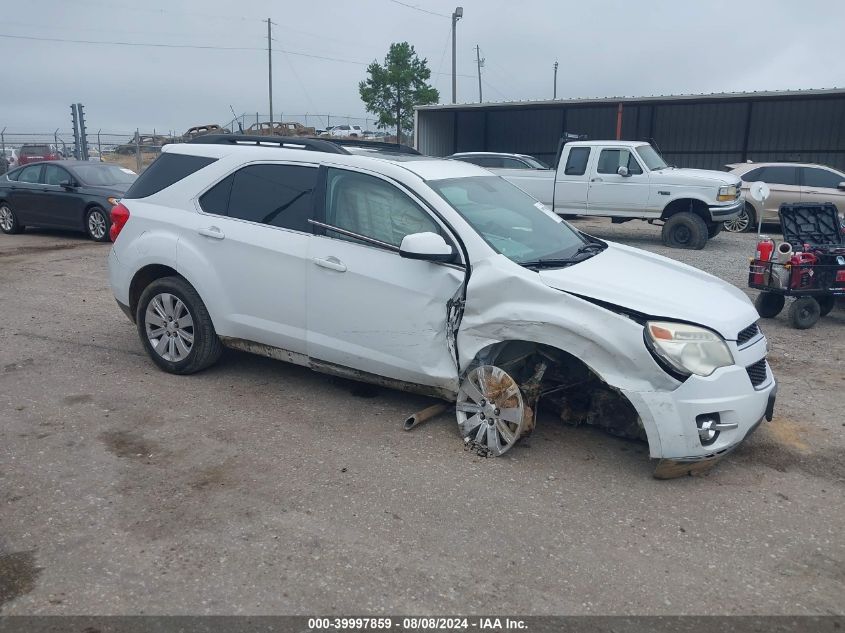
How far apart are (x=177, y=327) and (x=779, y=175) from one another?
1453 centimetres

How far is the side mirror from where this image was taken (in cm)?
448

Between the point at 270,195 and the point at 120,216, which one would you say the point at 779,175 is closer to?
the point at 270,195

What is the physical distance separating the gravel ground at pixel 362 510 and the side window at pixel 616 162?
29.9 ft

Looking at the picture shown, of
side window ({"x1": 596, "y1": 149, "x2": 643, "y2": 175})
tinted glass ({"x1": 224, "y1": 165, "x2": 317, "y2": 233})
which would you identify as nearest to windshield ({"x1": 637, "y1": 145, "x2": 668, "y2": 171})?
side window ({"x1": 596, "y1": 149, "x2": 643, "y2": 175})

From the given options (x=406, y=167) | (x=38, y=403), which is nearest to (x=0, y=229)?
(x=38, y=403)

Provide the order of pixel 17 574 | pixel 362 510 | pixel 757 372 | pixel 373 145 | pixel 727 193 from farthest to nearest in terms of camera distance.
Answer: pixel 727 193
pixel 373 145
pixel 757 372
pixel 362 510
pixel 17 574

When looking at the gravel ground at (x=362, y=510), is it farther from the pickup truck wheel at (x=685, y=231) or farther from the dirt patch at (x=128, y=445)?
the pickup truck wheel at (x=685, y=231)

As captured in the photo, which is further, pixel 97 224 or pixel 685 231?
pixel 685 231

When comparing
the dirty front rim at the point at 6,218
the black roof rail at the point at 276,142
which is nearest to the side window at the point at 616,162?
the black roof rail at the point at 276,142

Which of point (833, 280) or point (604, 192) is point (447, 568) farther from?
point (604, 192)

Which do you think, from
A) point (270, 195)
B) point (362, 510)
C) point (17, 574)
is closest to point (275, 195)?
point (270, 195)

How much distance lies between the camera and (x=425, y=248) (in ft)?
14.7

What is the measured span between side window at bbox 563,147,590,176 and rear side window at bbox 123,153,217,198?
1034 cm

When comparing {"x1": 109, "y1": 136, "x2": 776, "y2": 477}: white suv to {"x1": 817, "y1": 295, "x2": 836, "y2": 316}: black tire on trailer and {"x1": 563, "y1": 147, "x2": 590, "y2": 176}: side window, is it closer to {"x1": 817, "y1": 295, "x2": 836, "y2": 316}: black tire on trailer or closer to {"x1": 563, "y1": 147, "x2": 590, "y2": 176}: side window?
{"x1": 817, "y1": 295, "x2": 836, "y2": 316}: black tire on trailer
